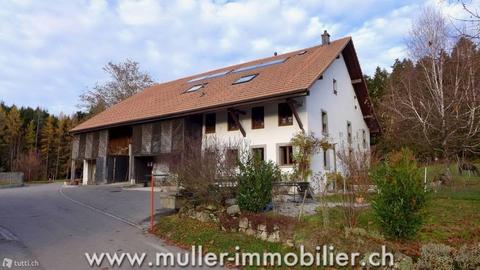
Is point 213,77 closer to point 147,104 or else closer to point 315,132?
point 147,104

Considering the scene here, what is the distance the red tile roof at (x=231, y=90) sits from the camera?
1884 cm

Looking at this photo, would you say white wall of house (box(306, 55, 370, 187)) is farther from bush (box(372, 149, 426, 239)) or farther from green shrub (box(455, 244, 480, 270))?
green shrub (box(455, 244, 480, 270))

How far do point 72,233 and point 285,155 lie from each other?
462 inches

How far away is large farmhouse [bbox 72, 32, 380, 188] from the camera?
1928 cm

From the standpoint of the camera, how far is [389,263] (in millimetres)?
6305

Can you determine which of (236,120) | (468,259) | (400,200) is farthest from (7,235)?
(236,120)

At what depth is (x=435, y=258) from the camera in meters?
6.28

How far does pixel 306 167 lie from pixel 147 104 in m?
15.0

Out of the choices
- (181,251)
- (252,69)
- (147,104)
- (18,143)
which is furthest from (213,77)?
(18,143)

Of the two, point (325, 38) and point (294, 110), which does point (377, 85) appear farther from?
point (294, 110)

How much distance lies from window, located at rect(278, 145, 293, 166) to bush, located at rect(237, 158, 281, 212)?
8793mm

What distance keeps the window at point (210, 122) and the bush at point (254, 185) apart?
495 inches

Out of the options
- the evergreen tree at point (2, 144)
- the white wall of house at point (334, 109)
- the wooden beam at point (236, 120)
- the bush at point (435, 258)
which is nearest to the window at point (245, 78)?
the wooden beam at point (236, 120)

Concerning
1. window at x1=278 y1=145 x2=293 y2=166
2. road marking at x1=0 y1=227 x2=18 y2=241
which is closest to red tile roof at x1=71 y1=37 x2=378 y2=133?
window at x1=278 y1=145 x2=293 y2=166
